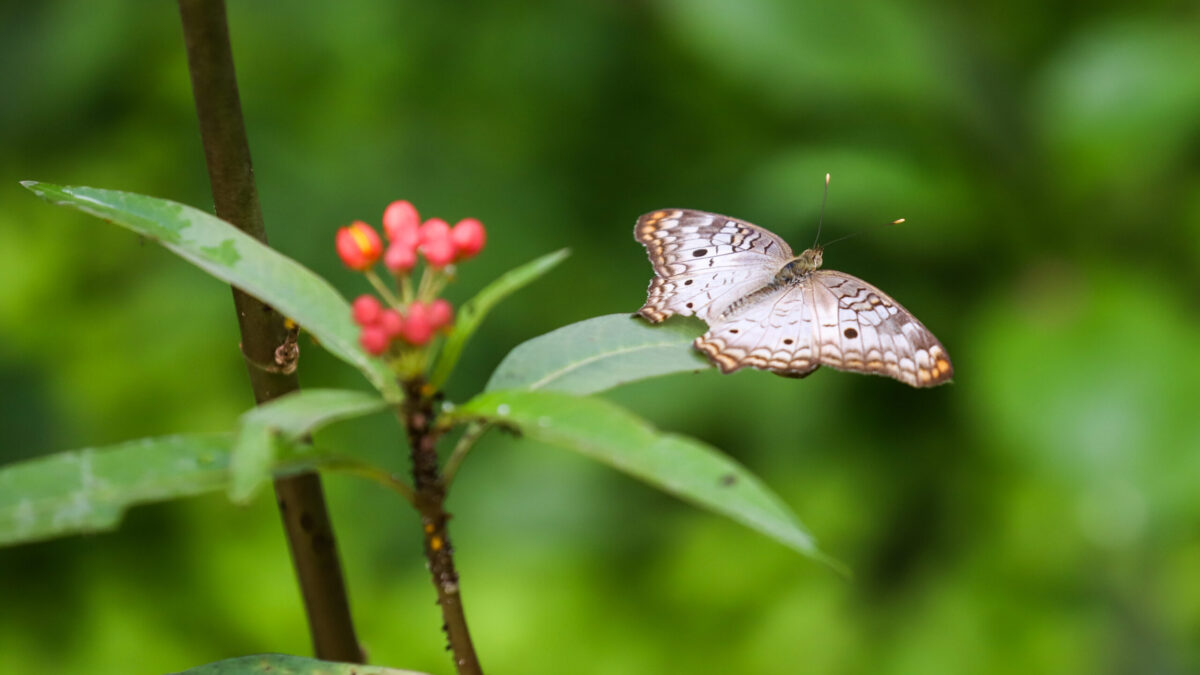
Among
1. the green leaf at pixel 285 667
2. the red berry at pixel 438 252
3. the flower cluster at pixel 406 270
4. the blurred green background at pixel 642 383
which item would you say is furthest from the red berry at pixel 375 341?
the blurred green background at pixel 642 383

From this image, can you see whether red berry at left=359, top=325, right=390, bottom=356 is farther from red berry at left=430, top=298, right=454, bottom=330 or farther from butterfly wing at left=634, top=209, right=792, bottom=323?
butterfly wing at left=634, top=209, right=792, bottom=323

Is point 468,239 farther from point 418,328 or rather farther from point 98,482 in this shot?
point 98,482

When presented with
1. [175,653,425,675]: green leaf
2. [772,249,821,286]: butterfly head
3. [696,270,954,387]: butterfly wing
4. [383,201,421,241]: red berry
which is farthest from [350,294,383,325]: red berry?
[772,249,821,286]: butterfly head

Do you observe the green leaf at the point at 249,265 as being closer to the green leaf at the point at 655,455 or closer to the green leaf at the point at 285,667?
the green leaf at the point at 655,455

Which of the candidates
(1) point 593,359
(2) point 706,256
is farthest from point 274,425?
(2) point 706,256

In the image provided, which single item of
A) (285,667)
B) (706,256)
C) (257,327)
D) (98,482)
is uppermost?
(706,256)

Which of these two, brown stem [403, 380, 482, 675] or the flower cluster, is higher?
the flower cluster
